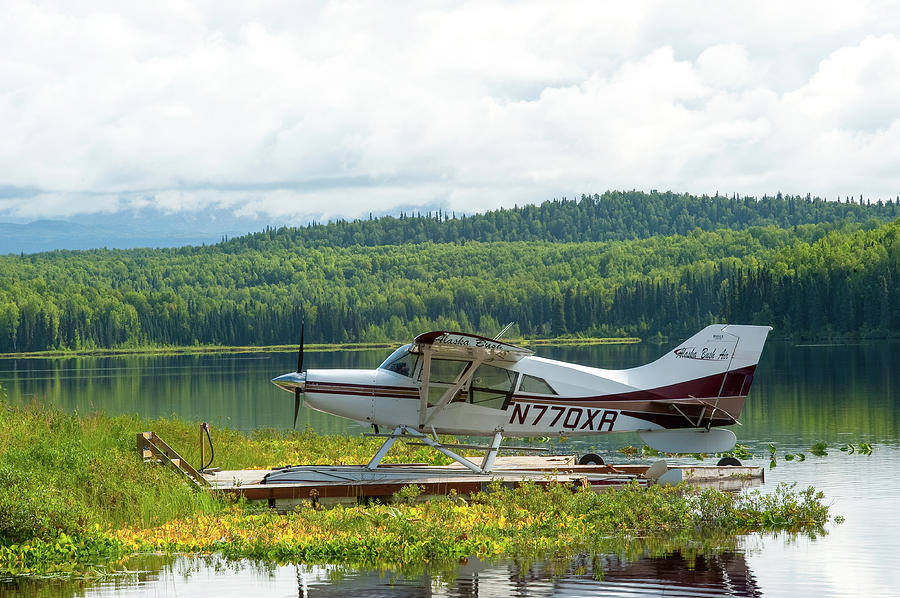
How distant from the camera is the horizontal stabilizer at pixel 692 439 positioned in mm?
15539

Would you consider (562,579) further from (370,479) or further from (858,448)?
(858,448)

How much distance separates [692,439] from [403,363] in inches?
166

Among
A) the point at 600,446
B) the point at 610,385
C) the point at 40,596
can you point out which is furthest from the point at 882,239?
the point at 40,596

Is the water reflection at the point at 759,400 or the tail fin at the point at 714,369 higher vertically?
the tail fin at the point at 714,369

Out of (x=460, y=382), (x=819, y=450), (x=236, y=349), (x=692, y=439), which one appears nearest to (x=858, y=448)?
(x=819, y=450)

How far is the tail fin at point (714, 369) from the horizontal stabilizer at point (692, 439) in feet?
1.73

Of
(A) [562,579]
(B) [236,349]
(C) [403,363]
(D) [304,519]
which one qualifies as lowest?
(B) [236,349]

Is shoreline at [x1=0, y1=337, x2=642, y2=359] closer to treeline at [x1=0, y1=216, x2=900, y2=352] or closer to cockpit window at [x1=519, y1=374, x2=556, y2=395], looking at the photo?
treeline at [x1=0, y1=216, x2=900, y2=352]

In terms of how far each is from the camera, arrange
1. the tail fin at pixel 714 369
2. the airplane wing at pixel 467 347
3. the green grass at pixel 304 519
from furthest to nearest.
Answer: the tail fin at pixel 714 369 < the airplane wing at pixel 467 347 < the green grass at pixel 304 519

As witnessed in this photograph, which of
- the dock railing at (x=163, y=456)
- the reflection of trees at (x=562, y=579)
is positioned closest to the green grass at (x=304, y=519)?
the dock railing at (x=163, y=456)

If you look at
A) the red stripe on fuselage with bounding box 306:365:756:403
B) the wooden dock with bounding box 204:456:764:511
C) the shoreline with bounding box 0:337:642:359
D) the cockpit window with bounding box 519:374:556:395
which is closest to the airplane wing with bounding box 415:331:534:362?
the cockpit window with bounding box 519:374:556:395

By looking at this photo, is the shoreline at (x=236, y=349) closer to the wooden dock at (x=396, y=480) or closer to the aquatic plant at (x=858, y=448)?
the aquatic plant at (x=858, y=448)

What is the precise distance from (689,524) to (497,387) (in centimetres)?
328

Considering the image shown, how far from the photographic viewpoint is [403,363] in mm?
14859
